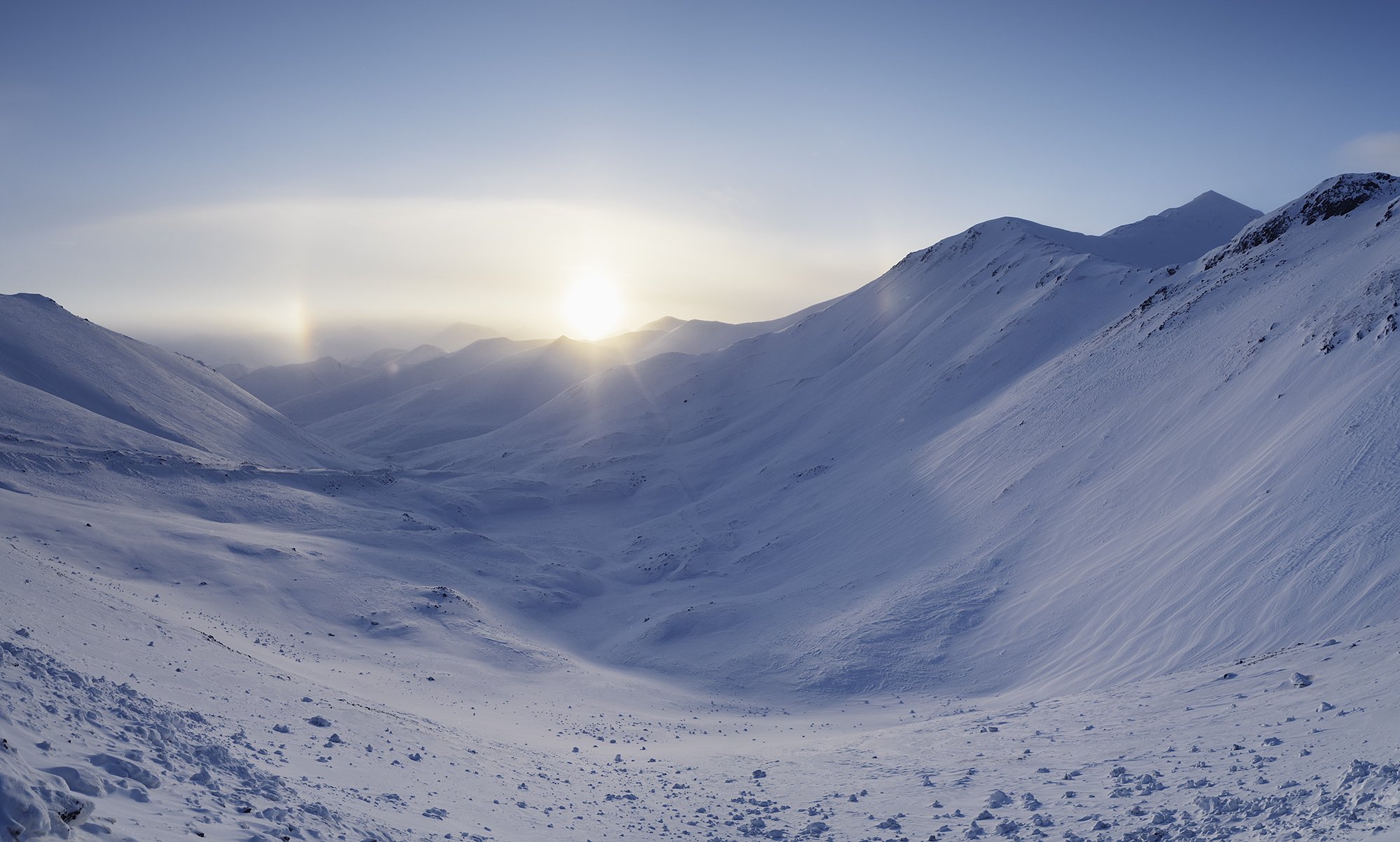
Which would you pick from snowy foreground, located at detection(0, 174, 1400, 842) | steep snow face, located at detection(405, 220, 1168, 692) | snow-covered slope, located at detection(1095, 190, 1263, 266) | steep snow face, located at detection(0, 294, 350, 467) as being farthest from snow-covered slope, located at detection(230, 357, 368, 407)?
snow-covered slope, located at detection(1095, 190, 1263, 266)

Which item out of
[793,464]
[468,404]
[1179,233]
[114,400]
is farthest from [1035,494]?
[468,404]

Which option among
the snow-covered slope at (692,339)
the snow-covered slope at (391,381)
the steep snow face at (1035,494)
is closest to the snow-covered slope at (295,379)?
the snow-covered slope at (391,381)

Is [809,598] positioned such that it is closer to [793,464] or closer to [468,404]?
[793,464]

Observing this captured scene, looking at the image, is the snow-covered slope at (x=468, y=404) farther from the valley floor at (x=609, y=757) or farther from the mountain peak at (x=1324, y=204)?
the mountain peak at (x=1324, y=204)

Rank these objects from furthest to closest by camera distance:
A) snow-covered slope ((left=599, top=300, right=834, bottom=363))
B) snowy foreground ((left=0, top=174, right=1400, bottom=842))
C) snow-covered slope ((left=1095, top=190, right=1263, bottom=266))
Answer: snow-covered slope ((left=599, top=300, right=834, bottom=363)) → snow-covered slope ((left=1095, top=190, right=1263, bottom=266)) → snowy foreground ((left=0, top=174, right=1400, bottom=842))

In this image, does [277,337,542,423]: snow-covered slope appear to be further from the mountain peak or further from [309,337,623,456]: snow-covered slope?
the mountain peak

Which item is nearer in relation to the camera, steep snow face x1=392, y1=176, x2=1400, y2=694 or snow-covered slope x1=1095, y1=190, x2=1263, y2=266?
steep snow face x1=392, y1=176, x2=1400, y2=694
